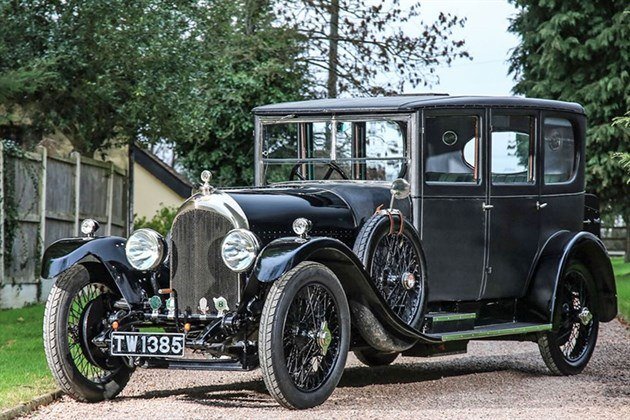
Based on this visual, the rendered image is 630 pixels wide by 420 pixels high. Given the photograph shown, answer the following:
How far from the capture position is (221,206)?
331 inches

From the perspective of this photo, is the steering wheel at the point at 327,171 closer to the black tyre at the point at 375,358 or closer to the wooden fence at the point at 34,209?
the black tyre at the point at 375,358

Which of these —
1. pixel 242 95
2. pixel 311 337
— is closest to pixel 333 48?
pixel 242 95

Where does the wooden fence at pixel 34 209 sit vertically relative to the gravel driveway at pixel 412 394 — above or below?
above

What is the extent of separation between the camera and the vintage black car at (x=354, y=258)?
26.4ft

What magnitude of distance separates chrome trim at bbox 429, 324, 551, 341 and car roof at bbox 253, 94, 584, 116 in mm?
1705

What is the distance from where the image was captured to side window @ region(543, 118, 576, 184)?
10.6 meters

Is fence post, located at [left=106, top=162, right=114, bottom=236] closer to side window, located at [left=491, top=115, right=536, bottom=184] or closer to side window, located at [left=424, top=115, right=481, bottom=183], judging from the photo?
side window, located at [left=491, top=115, right=536, bottom=184]

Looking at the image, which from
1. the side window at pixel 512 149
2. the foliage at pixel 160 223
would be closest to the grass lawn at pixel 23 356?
the side window at pixel 512 149

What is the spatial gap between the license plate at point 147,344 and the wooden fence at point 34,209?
790 centimetres

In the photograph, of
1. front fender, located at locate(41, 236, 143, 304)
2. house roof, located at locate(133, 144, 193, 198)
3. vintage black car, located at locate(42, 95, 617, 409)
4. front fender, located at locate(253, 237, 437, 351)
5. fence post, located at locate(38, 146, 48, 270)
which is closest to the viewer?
front fender, located at locate(253, 237, 437, 351)

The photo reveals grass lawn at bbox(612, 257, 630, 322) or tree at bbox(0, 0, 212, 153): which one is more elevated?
tree at bbox(0, 0, 212, 153)

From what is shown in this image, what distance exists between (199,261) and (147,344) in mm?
731

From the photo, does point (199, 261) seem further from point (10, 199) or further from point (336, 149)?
point (10, 199)

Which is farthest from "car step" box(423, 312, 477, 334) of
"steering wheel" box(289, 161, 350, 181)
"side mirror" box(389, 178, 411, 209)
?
"steering wheel" box(289, 161, 350, 181)
